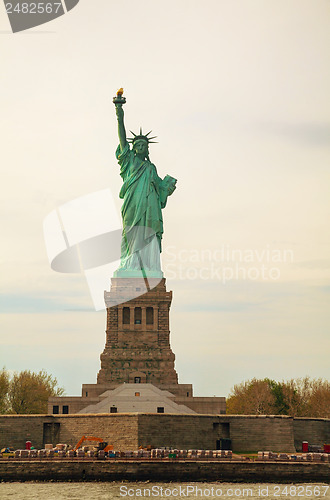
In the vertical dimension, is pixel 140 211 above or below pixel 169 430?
above

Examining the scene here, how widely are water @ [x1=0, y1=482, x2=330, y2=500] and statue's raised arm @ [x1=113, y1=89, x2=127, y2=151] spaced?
3033 centimetres

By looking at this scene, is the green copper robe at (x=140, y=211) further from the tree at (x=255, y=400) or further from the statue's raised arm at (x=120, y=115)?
the tree at (x=255, y=400)

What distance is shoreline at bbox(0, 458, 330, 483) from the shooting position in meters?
43.8

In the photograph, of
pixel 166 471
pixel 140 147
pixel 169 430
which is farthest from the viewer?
pixel 140 147

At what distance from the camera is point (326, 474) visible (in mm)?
44531

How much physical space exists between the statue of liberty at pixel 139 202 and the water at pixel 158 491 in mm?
23712

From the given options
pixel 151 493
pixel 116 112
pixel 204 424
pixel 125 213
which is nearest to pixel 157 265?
pixel 125 213

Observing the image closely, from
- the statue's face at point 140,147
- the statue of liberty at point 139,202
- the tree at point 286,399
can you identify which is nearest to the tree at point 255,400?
the tree at point 286,399

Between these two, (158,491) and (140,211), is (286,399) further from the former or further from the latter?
(158,491)

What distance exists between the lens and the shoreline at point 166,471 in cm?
4375

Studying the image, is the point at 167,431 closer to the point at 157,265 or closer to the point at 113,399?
the point at 113,399

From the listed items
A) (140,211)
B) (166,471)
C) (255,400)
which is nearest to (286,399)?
(255,400)

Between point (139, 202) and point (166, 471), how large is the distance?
26.6 metres

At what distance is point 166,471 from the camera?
4372cm
